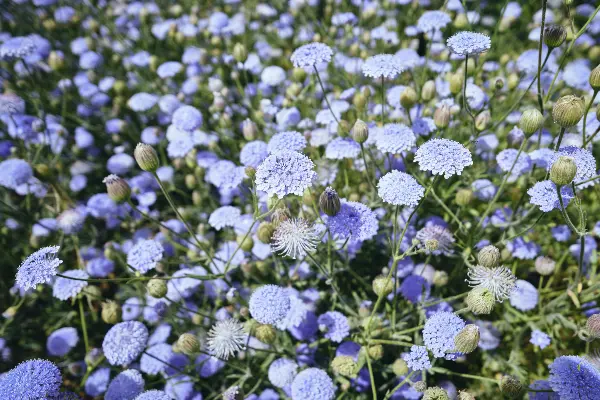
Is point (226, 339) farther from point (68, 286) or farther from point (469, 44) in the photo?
point (469, 44)

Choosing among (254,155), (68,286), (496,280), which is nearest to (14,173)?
(68,286)

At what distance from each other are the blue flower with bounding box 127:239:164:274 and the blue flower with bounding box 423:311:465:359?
3.08ft

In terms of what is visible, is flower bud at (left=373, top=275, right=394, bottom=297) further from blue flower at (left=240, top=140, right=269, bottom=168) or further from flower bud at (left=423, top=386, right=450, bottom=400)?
blue flower at (left=240, top=140, right=269, bottom=168)

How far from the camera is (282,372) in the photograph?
60.5 inches

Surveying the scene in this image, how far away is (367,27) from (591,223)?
1.74 meters

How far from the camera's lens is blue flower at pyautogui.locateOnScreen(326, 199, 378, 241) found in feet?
4.49

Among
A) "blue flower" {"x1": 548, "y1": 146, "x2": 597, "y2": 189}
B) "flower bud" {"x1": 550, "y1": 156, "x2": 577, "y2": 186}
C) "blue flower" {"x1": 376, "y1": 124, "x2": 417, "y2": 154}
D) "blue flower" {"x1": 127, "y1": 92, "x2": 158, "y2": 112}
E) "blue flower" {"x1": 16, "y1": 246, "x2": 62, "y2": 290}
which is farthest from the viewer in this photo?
"blue flower" {"x1": 127, "y1": 92, "x2": 158, "y2": 112}

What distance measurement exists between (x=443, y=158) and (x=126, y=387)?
4.19 ft

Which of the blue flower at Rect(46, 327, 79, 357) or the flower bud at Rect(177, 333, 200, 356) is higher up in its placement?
the flower bud at Rect(177, 333, 200, 356)

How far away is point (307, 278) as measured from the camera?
1.91 m

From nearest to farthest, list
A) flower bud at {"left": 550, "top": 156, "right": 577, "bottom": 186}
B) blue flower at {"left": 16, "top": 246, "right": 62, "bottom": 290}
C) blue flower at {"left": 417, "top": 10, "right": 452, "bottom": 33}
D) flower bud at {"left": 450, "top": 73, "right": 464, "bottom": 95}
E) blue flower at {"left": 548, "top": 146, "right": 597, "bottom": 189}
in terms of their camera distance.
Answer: flower bud at {"left": 550, "top": 156, "right": 577, "bottom": 186}, blue flower at {"left": 16, "top": 246, "right": 62, "bottom": 290}, blue flower at {"left": 548, "top": 146, "right": 597, "bottom": 189}, flower bud at {"left": 450, "top": 73, "right": 464, "bottom": 95}, blue flower at {"left": 417, "top": 10, "right": 452, "bottom": 33}

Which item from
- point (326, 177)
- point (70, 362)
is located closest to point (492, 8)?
point (326, 177)

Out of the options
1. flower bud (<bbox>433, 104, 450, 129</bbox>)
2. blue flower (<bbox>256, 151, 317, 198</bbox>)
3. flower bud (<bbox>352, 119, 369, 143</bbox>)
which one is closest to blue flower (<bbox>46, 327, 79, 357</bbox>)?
blue flower (<bbox>256, 151, 317, 198</bbox>)

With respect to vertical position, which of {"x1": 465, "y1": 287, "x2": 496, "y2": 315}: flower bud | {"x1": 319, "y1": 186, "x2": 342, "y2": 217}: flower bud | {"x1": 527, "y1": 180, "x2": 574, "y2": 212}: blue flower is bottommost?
{"x1": 465, "y1": 287, "x2": 496, "y2": 315}: flower bud
